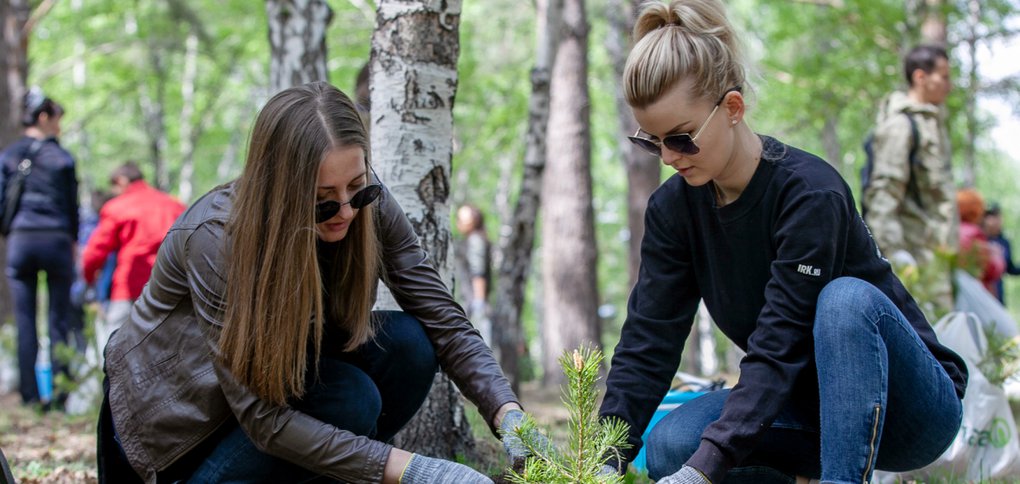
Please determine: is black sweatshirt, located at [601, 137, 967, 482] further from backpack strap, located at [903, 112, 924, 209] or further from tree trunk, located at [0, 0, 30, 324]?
tree trunk, located at [0, 0, 30, 324]

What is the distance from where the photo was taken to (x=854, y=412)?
7.23 ft

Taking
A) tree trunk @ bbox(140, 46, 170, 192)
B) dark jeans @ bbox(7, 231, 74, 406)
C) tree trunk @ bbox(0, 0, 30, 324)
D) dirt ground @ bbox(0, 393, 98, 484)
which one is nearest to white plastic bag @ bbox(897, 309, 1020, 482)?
dirt ground @ bbox(0, 393, 98, 484)

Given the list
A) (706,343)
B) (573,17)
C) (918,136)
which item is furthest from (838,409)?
(706,343)

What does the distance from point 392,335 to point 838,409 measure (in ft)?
4.09

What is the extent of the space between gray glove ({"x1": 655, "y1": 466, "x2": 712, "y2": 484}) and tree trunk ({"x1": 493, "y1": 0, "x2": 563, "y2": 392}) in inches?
156

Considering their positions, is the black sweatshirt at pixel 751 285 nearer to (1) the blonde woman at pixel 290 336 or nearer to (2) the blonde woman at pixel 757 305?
(2) the blonde woman at pixel 757 305

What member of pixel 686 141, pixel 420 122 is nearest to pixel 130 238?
pixel 420 122

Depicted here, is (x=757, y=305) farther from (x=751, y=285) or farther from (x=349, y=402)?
(x=349, y=402)

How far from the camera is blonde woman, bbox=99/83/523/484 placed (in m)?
2.31

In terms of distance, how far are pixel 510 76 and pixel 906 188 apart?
1158 cm

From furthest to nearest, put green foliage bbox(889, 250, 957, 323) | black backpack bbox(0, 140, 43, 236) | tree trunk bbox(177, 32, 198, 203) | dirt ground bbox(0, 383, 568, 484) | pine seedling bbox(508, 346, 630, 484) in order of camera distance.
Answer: tree trunk bbox(177, 32, 198, 203)
black backpack bbox(0, 140, 43, 236)
green foliage bbox(889, 250, 957, 323)
dirt ground bbox(0, 383, 568, 484)
pine seedling bbox(508, 346, 630, 484)

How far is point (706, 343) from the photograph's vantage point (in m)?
20.9

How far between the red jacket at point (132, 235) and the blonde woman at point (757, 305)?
183 inches

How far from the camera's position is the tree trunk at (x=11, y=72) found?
10359mm
